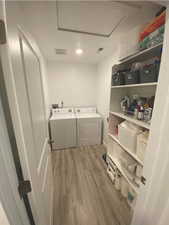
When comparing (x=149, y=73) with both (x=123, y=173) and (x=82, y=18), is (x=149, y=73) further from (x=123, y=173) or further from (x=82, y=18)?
(x=123, y=173)

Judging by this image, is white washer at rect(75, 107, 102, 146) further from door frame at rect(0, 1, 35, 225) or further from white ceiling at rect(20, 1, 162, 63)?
door frame at rect(0, 1, 35, 225)

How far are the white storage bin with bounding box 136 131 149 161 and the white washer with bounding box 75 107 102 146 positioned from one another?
64.0 inches

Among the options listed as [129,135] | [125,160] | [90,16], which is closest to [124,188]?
[125,160]

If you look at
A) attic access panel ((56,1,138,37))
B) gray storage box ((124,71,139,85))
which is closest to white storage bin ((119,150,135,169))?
gray storage box ((124,71,139,85))

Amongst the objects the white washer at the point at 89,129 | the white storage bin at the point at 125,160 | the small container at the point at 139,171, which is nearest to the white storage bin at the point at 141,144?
the small container at the point at 139,171

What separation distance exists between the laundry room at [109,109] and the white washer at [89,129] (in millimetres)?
392

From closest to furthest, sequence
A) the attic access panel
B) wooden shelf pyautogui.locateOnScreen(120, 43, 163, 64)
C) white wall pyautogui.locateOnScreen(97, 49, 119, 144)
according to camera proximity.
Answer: wooden shelf pyautogui.locateOnScreen(120, 43, 163, 64), the attic access panel, white wall pyautogui.locateOnScreen(97, 49, 119, 144)

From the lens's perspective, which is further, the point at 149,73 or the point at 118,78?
the point at 118,78

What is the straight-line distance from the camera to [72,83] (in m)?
3.12

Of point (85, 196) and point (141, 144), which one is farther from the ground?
point (141, 144)

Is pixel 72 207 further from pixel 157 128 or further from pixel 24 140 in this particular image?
pixel 157 128

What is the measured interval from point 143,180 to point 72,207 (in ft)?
3.75

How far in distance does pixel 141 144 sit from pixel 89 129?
1.74m

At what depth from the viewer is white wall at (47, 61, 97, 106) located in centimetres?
297
